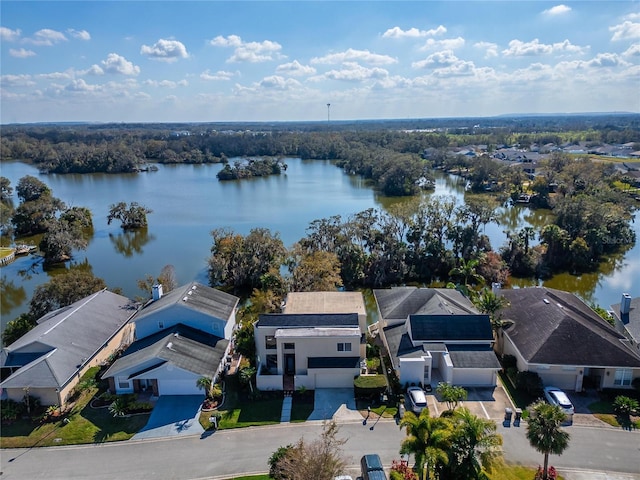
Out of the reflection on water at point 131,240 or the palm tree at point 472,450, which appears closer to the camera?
the palm tree at point 472,450

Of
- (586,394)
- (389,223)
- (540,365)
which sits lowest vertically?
(586,394)

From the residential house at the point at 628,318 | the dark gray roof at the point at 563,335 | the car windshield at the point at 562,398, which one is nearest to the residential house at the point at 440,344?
the dark gray roof at the point at 563,335

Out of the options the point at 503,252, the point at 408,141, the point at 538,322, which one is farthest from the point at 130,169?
the point at 538,322

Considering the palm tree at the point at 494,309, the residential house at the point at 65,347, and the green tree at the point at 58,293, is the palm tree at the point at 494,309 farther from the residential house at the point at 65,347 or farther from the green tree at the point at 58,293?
the green tree at the point at 58,293

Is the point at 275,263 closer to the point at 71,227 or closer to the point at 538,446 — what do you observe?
the point at 538,446

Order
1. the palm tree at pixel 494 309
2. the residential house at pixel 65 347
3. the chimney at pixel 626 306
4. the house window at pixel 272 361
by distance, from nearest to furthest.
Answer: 1. the residential house at pixel 65 347
2. the house window at pixel 272 361
3. the palm tree at pixel 494 309
4. the chimney at pixel 626 306
